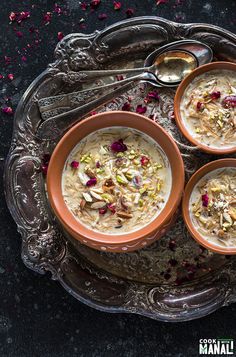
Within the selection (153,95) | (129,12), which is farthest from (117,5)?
(153,95)

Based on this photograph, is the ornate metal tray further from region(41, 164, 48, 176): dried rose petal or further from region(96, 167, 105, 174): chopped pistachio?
region(96, 167, 105, 174): chopped pistachio

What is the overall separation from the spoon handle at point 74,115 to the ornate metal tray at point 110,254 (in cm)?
3

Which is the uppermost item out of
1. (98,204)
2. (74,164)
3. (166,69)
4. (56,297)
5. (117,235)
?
(166,69)

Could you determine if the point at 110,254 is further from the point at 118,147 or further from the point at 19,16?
the point at 19,16

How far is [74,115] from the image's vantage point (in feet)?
6.35

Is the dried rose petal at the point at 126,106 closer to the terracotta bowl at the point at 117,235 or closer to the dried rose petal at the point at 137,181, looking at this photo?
the terracotta bowl at the point at 117,235

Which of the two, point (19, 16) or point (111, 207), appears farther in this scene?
point (19, 16)

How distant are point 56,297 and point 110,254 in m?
0.30

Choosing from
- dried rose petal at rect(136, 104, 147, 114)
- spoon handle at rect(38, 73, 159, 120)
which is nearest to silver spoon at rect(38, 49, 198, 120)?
spoon handle at rect(38, 73, 159, 120)

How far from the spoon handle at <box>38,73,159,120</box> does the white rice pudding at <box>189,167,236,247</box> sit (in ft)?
1.46

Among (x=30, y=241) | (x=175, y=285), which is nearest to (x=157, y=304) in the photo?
(x=175, y=285)

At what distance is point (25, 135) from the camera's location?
1.95 metres

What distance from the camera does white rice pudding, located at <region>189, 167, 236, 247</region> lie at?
1.81 metres

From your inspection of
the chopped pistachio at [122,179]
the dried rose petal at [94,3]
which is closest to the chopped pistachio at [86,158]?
the chopped pistachio at [122,179]
